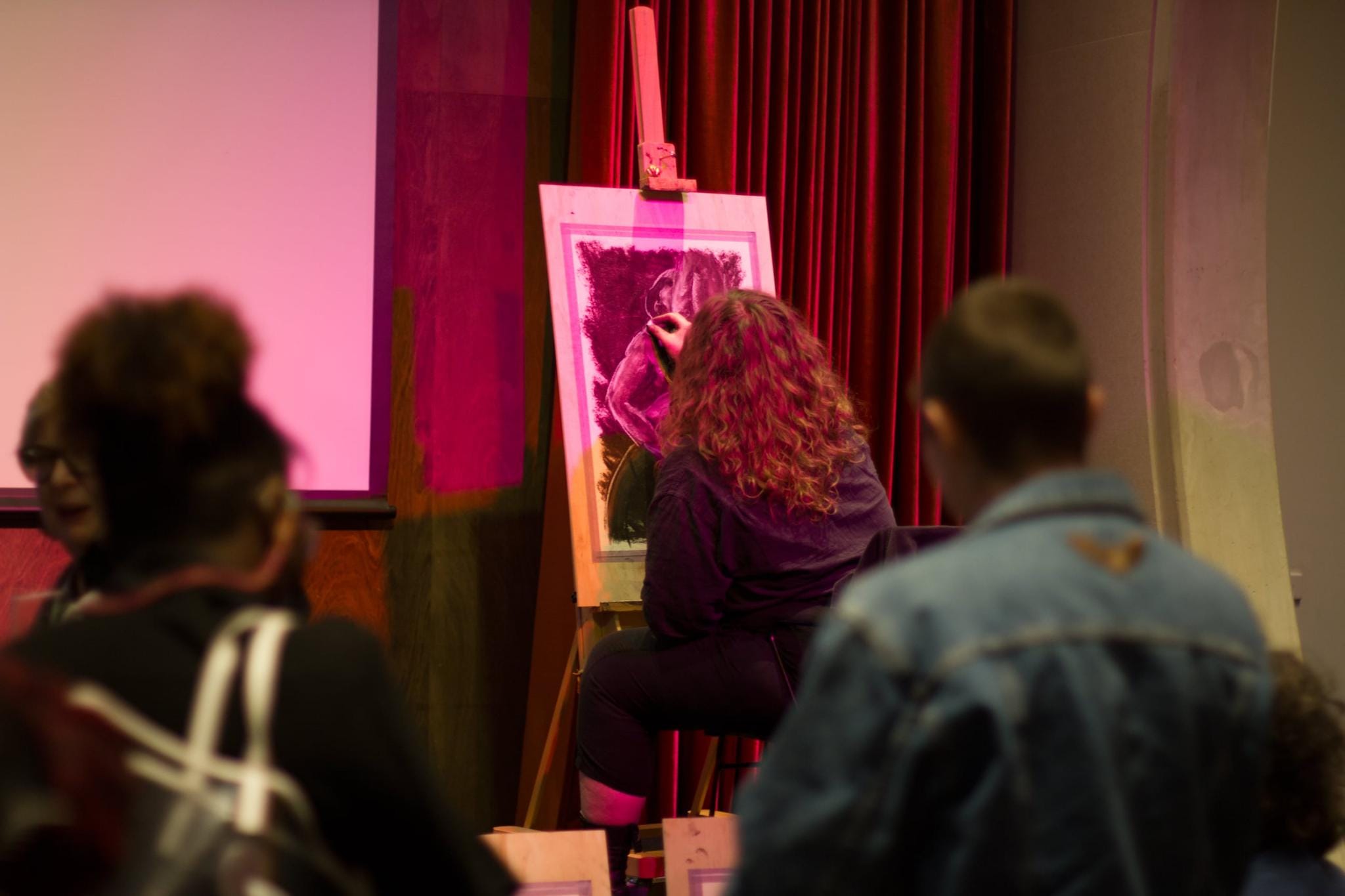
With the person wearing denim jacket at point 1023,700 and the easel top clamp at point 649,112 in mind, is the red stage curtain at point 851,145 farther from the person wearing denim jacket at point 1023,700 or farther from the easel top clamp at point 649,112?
the person wearing denim jacket at point 1023,700

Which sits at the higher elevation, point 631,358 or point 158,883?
point 631,358

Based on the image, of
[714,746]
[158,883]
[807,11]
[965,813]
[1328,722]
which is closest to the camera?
[158,883]

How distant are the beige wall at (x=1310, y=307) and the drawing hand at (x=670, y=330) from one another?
195cm

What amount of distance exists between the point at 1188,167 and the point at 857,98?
910 millimetres

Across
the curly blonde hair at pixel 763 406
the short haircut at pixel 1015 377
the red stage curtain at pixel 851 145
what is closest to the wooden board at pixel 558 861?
the curly blonde hair at pixel 763 406

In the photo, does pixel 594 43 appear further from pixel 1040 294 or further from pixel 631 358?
pixel 1040 294

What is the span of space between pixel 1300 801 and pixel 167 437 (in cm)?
116

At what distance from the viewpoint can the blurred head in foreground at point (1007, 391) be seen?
112 centimetres

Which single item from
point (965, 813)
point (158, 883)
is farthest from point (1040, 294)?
point (158, 883)

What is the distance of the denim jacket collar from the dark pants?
4.82 feet

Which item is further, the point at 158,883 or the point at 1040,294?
the point at 1040,294

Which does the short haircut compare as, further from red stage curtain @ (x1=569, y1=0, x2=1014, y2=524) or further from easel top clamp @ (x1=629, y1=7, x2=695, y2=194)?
red stage curtain @ (x1=569, y1=0, x2=1014, y2=524)

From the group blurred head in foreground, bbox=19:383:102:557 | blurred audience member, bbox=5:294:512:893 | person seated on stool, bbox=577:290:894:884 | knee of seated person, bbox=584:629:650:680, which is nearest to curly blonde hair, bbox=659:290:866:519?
person seated on stool, bbox=577:290:894:884

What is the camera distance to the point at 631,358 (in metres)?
3.09
